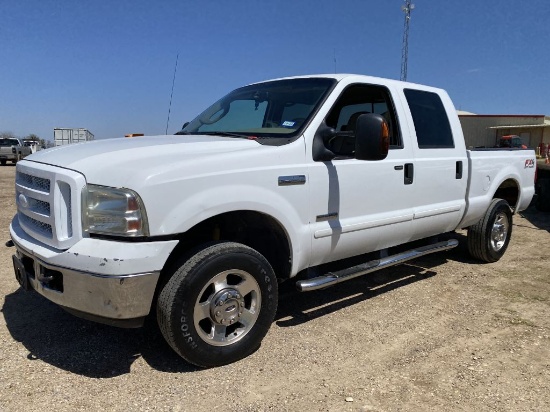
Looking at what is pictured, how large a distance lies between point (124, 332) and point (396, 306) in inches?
94.1

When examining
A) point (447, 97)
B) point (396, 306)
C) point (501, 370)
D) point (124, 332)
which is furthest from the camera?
point (447, 97)

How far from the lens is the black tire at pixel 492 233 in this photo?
18.5 ft

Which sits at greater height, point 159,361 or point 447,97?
point 447,97

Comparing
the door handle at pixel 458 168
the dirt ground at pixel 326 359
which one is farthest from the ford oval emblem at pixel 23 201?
the door handle at pixel 458 168

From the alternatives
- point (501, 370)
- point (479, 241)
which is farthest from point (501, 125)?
point (501, 370)

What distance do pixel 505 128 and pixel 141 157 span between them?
45763 millimetres

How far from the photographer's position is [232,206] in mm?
3020

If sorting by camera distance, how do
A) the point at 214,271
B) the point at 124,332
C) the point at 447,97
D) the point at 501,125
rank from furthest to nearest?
1. the point at 501,125
2. the point at 447,97
3. the point at 124,332
4. the point at 214,271

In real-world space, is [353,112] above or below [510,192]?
above

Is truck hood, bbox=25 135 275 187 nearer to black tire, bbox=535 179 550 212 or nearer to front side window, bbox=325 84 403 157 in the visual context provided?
front side window, bbox=325 84 403 157

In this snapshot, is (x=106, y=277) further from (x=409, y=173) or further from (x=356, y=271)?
(x=409, y=173)

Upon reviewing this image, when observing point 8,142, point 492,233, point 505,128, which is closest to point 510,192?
point 492,233

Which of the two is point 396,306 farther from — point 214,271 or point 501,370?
point 214,271

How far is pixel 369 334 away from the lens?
369 cm
